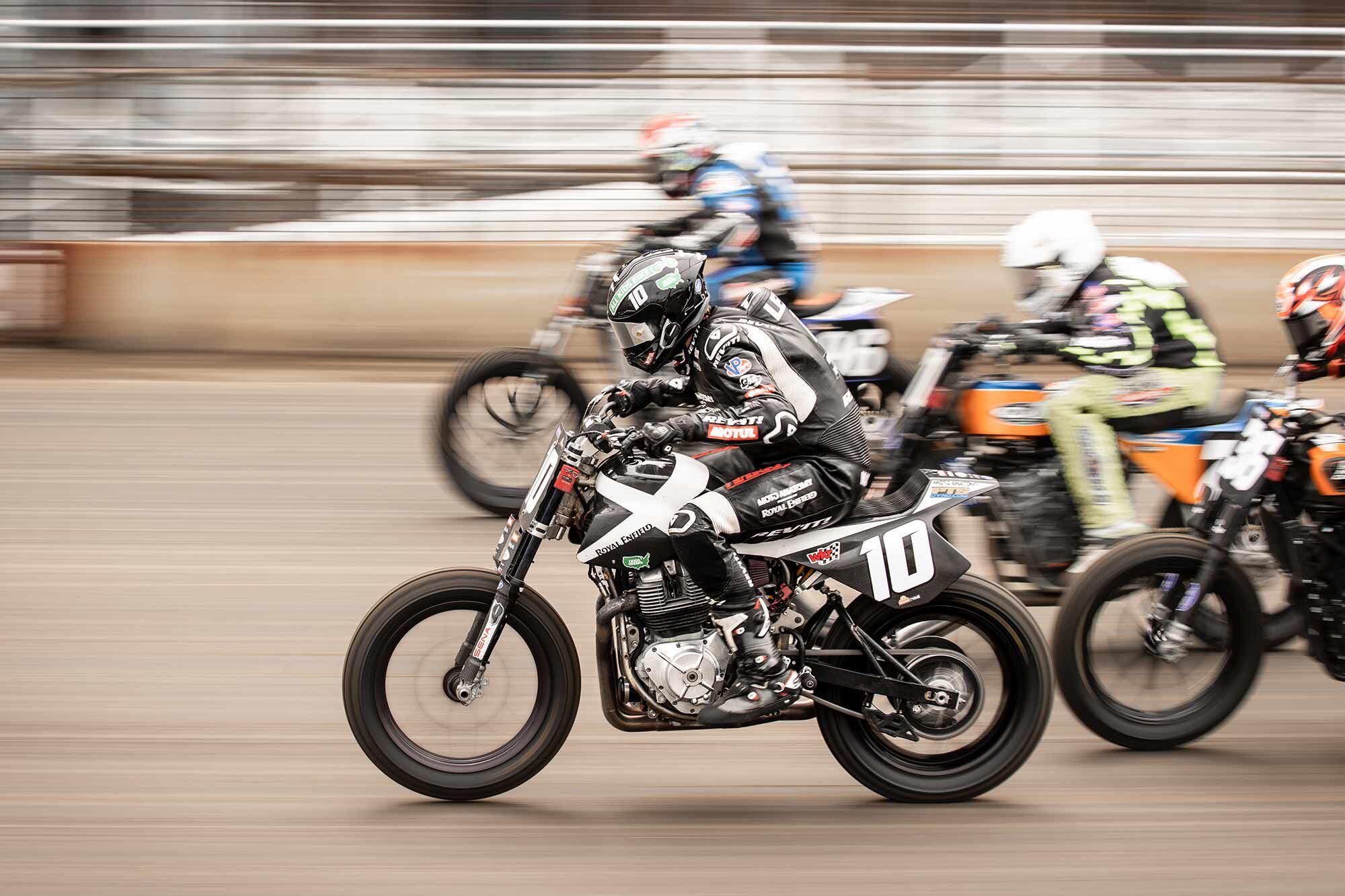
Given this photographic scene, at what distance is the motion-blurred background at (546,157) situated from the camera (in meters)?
12.7

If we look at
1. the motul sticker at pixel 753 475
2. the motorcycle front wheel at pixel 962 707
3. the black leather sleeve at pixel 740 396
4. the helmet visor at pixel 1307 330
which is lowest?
the motorcycle front wheel at pixel 962 707

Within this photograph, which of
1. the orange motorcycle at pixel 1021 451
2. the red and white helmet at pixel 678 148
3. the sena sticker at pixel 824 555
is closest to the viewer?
the sena sticker at pixel 824 555

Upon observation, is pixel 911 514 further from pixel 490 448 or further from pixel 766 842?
pixel 490 448

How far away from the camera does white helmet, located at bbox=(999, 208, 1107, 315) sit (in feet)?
22.2

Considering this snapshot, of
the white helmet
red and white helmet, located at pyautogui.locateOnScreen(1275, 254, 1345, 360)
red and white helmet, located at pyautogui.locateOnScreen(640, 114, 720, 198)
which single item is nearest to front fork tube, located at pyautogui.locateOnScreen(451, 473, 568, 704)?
red and white helmet, located at pyautogui.locateOnScreen(1275, 254, 1345, 360)

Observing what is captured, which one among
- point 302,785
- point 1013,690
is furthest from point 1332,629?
point 302,785

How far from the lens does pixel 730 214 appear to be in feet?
27.4

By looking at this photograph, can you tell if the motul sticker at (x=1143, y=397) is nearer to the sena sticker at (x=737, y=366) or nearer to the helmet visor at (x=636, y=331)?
the sena sticker at (x=737, y=366)

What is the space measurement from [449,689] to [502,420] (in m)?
3.51

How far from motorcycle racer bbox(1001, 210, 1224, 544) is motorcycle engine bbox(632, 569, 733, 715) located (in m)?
2.36

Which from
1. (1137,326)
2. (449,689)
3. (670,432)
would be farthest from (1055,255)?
(449,689)

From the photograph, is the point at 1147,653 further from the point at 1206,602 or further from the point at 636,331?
the point at 636,331

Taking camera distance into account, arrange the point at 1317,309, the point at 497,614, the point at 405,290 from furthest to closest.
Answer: the point at 405,290, the point at 1317,309, the point at 497,614

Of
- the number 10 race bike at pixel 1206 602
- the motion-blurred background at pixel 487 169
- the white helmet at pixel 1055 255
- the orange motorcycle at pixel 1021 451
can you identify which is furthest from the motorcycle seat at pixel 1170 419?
the motion-blurred background at pixel 487 169
